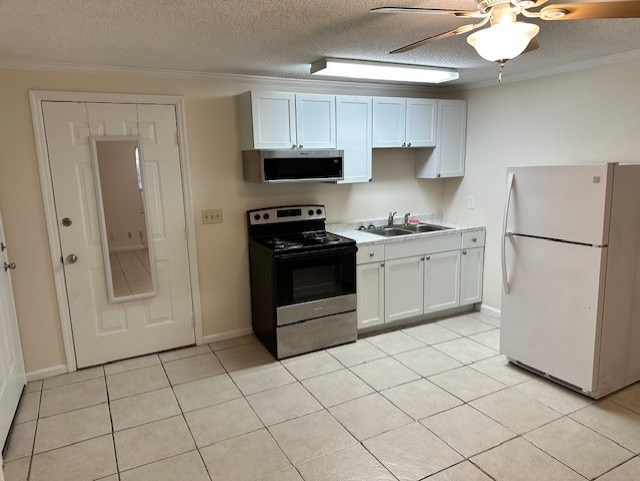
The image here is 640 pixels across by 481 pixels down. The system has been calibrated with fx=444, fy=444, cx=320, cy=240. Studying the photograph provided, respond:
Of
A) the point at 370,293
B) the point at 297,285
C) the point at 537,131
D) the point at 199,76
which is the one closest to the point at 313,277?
the point at 297,285

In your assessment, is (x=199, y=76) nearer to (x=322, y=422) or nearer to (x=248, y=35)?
(x=248, y=35)

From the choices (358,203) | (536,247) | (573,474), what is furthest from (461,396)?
(358,203)

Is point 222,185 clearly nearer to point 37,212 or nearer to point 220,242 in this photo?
point 220,242

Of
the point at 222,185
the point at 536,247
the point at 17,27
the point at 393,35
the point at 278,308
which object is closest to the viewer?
the point at 17,27

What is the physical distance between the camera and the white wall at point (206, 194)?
119 inches

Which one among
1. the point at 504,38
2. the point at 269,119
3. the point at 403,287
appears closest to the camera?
the point at 504,38

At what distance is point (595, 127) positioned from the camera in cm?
337

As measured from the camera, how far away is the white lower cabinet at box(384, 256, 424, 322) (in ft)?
13.0

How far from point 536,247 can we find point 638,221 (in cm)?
61

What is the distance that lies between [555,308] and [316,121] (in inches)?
89.2

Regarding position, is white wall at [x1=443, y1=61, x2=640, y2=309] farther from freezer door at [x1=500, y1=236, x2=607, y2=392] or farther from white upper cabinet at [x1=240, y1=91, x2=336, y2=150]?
white upper cabinet at [x1=240, y1=91, x2=336, y2=150]

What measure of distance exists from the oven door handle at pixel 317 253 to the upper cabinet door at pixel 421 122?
1242 mm

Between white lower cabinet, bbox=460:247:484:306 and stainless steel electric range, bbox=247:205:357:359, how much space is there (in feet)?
4.11

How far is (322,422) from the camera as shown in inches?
105
